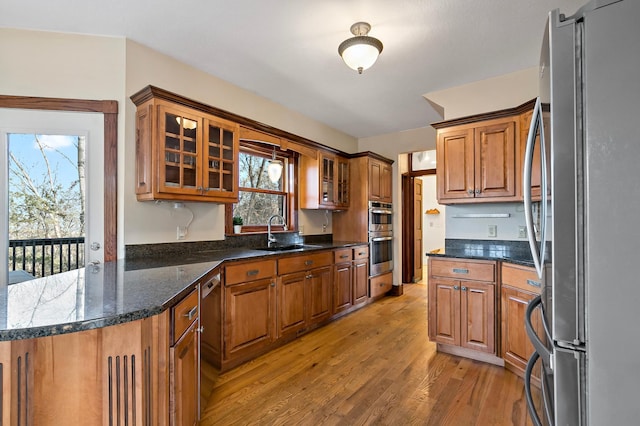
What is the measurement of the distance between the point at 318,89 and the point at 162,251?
7.39 feet

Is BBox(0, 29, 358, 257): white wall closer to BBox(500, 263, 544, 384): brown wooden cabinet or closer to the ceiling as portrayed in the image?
the ceiling

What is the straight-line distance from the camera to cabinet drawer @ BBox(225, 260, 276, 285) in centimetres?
246

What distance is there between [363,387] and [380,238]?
266cm

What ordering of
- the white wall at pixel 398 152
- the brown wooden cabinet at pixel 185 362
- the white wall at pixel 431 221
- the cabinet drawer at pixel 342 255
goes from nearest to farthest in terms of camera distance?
the brown wooden cabinet at pixel 185 362, the cabinet drawer at pixel 342 255, the white wall at pixel 398 152, the white wall at pixel 431 221

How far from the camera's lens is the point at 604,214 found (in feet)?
2.65

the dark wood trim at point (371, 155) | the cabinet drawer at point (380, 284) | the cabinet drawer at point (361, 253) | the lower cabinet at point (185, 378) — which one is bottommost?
the cabinet drawer at point (380, 284)

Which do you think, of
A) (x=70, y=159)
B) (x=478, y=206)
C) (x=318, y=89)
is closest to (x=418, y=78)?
(x=318, y=89)

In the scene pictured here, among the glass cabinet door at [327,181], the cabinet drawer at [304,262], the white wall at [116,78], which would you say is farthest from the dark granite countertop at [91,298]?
the glass cabinet door at [327,181]

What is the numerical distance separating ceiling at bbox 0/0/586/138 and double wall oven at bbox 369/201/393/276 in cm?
183

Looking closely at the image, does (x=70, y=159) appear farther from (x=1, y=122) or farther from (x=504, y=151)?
(x=504, y=151)

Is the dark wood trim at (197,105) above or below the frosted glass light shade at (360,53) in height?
below

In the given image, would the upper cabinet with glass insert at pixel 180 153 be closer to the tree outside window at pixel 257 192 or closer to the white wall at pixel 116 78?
the white wall at pixel 116 78

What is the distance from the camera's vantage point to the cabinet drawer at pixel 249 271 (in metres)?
2.46

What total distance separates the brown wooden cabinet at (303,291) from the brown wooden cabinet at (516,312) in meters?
1.72
